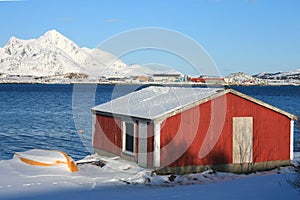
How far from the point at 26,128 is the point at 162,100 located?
71.0ft

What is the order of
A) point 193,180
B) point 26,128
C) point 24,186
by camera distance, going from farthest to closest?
point 26,128
point 193,180
point 24,186

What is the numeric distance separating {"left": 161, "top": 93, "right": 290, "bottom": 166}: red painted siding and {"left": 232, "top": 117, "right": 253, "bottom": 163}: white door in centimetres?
16

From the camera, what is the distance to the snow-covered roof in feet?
53.0

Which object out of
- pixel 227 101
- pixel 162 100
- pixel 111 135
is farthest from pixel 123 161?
pixel 227 101

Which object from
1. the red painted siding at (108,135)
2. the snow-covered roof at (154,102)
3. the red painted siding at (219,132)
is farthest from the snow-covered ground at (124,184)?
the snow-covered roof at (154,102)

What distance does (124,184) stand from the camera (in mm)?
14109

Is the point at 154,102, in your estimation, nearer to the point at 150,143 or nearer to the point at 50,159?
the point at 150,143

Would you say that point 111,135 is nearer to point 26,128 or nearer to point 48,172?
point 48,172

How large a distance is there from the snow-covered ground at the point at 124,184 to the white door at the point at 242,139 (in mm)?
756

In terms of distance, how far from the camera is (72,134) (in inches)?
1307

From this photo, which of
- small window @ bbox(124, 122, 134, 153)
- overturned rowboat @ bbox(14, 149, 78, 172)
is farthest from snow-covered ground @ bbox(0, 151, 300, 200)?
small window @ bbox(124, 122, 134, 153)

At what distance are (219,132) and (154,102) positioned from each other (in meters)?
2.91

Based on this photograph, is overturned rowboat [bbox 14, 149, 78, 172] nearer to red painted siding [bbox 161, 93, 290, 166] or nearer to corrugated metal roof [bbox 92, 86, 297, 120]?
corrugated metal roof [bbox 92, 86, 297, 120]

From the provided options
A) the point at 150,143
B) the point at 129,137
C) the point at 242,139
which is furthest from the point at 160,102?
the point at 242,139
